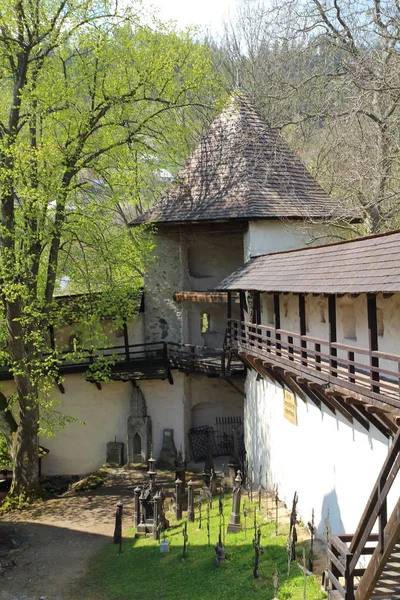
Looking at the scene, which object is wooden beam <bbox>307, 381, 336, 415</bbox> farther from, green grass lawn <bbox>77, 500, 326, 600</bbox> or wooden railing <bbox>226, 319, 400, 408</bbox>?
green grass lawn <bbox>77, 500, 326, 600</bbox>

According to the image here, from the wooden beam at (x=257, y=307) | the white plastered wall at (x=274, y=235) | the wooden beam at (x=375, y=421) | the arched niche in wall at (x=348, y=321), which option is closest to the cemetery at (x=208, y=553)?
the wooden beam at (x=375, y=421)

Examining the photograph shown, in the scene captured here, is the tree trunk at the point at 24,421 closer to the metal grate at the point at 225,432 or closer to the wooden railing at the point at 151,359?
the wooden railing at the point at 151,359

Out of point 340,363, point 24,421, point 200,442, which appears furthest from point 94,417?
point 340,363

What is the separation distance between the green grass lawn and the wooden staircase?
1.32m

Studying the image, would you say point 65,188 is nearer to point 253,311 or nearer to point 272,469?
point 253,311

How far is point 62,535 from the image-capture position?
12875mm

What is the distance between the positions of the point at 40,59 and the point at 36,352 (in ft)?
24.1

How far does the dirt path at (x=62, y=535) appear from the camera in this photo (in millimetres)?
10477

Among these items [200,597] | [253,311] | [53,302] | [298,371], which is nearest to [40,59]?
[53,302]

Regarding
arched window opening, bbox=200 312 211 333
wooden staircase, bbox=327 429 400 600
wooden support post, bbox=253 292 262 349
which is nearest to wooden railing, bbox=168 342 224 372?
arched window opening, bbox=200 312 211 333

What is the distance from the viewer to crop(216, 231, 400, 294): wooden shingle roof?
23.8 feet

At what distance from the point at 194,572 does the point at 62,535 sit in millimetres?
4392

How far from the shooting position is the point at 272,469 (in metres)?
13.1

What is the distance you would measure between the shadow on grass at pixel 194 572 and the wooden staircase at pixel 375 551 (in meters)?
1.32
